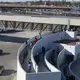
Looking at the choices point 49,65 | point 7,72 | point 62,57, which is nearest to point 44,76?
point 49,65

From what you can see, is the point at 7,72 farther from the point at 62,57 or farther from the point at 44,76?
the point at 44,76

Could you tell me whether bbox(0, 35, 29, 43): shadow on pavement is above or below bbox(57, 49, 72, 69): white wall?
below

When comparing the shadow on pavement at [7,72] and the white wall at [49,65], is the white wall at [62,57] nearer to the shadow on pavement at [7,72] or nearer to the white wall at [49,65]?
the white wall at [49,65]

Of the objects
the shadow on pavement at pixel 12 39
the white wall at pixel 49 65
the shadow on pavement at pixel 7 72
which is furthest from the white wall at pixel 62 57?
the shadow on pavement at pixel 12 39

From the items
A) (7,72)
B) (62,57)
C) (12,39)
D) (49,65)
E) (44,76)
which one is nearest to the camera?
(44,76)

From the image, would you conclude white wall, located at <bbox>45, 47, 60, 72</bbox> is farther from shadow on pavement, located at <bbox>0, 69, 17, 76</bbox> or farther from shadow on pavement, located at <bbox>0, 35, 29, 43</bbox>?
shadow on pavement, located at <bbox>0, 35, 29, 43</bbox>

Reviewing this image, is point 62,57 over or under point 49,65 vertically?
under

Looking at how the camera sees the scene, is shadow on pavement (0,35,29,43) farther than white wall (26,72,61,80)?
Yes

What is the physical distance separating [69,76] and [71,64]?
6.05 metres

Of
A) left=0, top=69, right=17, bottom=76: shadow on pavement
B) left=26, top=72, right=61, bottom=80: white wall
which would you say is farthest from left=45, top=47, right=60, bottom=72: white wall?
left=0, top=69, right=17, bottom=76: shadow on pavement

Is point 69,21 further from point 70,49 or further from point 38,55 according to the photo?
point 38,55

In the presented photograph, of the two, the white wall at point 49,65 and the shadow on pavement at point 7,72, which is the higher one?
the white wall at point 49,65

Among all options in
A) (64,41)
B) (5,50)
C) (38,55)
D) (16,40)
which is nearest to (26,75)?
(38,55)

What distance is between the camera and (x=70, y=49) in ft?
115
